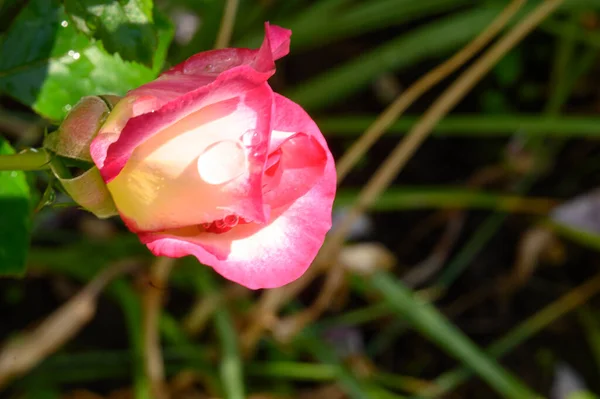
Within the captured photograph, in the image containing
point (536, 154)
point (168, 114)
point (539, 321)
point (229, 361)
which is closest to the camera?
point (168, 114)

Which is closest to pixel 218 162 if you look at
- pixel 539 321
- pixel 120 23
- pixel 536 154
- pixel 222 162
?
pixel 222 162

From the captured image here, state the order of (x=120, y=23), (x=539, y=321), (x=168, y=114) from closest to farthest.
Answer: (x=168, y=114) < (x=120, y=23) < (x=539, y=321)

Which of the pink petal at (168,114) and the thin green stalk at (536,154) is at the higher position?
the pink petal at (168,114)

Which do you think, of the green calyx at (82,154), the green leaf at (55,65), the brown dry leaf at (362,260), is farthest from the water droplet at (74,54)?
the brown dry leaf at (362,260)

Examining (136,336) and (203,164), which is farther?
(136,336)

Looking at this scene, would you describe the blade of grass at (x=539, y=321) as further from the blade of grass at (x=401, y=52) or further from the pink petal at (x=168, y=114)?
the pink petal at (x=168, y=114)

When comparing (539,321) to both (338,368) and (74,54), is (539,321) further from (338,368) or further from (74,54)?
(74,54)

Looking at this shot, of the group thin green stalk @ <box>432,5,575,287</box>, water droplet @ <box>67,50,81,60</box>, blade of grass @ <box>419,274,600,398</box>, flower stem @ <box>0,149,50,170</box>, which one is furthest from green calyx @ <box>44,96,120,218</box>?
thin green stalk @ <box>432,5,575,287</box>

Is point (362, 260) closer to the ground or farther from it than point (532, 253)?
farther from it
